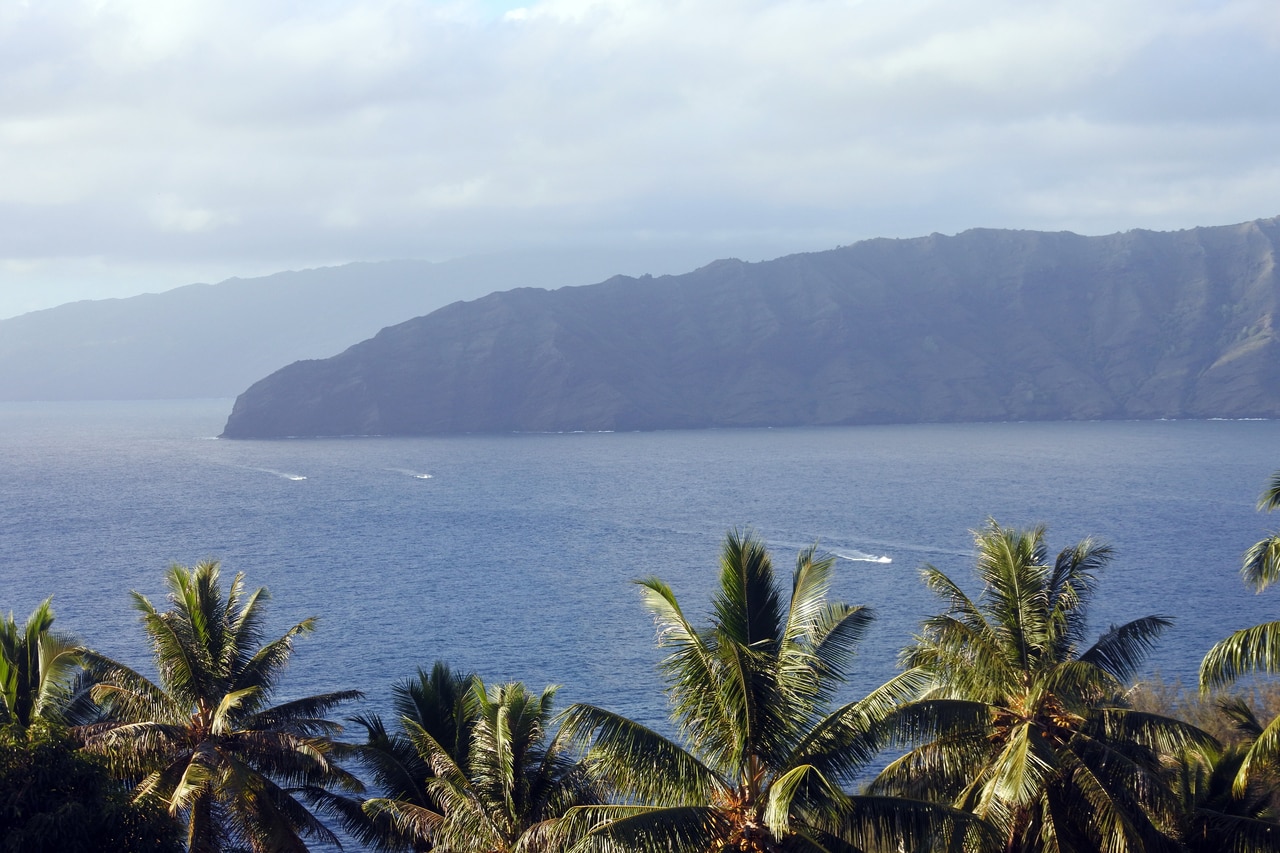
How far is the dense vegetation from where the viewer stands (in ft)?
51.0

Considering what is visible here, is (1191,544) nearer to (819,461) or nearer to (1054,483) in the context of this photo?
(1054,483)

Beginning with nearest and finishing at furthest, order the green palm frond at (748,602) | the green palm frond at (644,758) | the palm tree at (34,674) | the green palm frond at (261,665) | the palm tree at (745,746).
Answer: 1. the palm tree at (745,746)
2. the green palm frond at (644,758)
3. the green palm frond at (748,602)
4. the palm tree at (34,674)
5. the green palm frond at (261,665)

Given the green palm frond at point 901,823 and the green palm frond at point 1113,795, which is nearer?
the green palm frond at point 901,823

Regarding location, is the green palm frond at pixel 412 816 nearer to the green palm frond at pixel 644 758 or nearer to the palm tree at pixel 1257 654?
the green palm frond at pixel 644 758

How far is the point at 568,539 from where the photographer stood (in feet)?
359

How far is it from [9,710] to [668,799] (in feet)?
41.8

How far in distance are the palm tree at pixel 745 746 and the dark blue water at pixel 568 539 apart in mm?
36222

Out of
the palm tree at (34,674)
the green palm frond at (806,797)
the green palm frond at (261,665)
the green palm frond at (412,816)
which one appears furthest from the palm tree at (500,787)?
the palm tree at (34,674)

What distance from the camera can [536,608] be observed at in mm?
78375

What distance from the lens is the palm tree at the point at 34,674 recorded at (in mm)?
Answer: 21625

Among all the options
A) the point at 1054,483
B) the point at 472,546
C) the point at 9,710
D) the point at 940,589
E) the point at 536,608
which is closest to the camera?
the point at 940,589

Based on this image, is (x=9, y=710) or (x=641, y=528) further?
(x=641, y=528)

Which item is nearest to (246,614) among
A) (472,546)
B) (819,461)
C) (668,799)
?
(668,799)

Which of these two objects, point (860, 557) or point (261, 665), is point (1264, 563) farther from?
point (860, 557)
